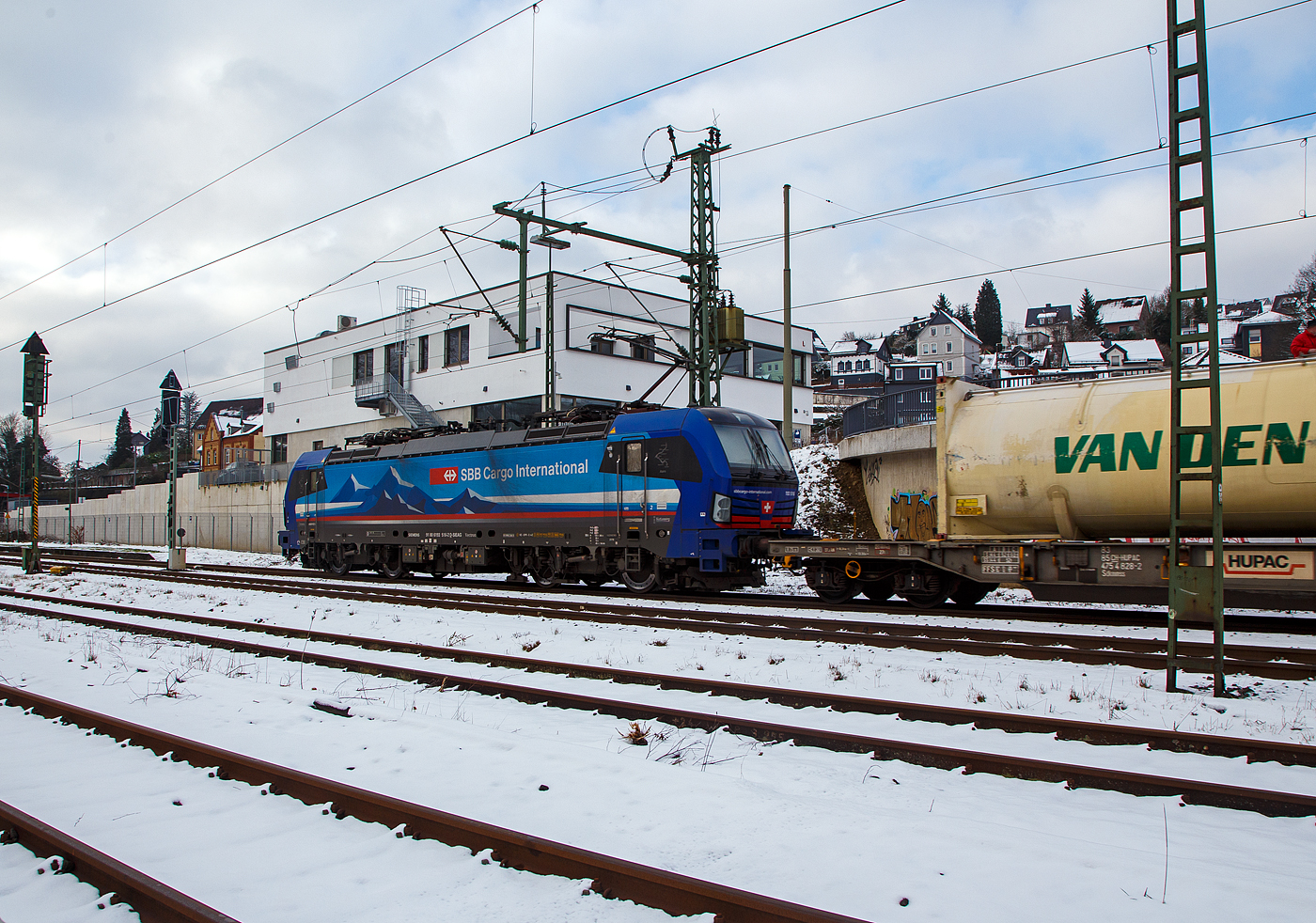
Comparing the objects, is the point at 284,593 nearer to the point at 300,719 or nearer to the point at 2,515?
the point at 300,719

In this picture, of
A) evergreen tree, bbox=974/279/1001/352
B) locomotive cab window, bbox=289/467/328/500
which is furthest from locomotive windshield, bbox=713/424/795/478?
evergreen tree, bbox=974/279/1001/352

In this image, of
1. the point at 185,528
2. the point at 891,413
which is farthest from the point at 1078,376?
the point at 185,528

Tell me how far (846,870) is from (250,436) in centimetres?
8343

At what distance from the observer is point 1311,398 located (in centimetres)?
1066

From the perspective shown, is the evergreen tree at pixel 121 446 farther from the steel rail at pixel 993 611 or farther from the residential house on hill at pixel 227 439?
the steel rail at pixel 993 611

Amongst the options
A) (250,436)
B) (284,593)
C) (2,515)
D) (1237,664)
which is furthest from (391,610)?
(2,515)

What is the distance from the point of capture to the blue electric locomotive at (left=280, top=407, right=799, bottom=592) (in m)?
16.0

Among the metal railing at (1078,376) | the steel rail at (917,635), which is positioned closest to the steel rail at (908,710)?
the steel rail at (917,635)

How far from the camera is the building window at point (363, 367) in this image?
158 ft

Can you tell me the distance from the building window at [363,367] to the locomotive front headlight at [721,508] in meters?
36.6

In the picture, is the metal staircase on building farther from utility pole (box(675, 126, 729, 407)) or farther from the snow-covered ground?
the snow-covered ground

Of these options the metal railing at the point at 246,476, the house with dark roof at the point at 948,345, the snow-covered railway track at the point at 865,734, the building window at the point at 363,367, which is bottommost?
the snow-covered railway track at the point at 865,734

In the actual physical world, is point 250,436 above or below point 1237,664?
above

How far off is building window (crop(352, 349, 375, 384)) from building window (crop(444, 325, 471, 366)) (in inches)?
247
